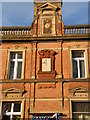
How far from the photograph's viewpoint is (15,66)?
44.9 ft

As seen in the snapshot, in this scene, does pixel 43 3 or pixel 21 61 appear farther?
pixel 43 3

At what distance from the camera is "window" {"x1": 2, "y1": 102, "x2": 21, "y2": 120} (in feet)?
40.9

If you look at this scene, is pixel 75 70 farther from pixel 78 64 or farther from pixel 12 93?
pixel 12 93

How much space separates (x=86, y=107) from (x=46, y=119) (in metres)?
2.47

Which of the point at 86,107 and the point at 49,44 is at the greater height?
the point at 49,44

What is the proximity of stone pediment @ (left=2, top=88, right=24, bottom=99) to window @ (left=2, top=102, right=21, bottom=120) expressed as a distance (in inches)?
18.6

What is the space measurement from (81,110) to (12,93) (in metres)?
4.13

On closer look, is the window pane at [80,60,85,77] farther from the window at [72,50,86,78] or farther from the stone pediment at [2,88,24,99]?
the stone pediment at [2,88,24,99]

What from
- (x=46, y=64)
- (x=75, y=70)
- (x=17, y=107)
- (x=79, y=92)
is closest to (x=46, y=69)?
(x=46, y=64)

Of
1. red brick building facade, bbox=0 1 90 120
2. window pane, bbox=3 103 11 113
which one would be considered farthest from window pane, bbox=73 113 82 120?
window pane, bbox=3 103 11 113

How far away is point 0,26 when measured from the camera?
14.6 meters

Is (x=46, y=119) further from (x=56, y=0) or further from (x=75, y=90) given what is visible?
(x=56, y=0)

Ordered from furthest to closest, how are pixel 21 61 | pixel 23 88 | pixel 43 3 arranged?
pixel 43 3 → pixel 21 61 → pixel 23 88

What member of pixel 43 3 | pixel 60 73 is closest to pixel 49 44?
pixel 60 73
